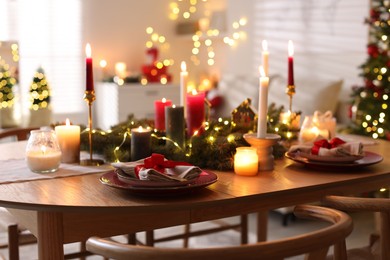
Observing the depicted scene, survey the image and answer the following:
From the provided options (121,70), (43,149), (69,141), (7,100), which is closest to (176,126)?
(69,141)

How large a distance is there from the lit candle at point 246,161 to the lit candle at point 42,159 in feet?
1.86

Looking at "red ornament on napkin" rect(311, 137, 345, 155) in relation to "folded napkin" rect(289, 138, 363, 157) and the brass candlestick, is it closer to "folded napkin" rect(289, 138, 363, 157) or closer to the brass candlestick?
"folded napkin" rect(289, 138, 363, 157)

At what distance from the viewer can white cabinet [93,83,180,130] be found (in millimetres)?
5363

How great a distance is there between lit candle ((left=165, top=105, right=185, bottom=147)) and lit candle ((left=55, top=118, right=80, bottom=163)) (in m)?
0.31

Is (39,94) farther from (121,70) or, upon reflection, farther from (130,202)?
(130,202)

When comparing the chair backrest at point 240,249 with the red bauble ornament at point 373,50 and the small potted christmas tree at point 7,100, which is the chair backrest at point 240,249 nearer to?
the red bauble ornament at point 373,50

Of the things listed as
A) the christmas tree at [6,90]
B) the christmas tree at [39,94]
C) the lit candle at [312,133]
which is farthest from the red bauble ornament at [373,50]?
the christmas tree at [6,90]

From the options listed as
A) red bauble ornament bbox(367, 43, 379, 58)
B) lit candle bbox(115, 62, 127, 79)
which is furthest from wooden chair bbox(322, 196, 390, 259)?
lit candle bbox(115, 62, 127, 79)

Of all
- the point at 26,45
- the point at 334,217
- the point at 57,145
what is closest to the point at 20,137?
the point at 57,145

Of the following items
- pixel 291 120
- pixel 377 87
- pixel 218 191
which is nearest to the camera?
pixel 218 191

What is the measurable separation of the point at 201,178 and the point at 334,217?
17.4 inches

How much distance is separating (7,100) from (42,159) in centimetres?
329

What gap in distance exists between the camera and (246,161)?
1.79 m

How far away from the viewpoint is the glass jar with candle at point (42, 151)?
5.86 ft
